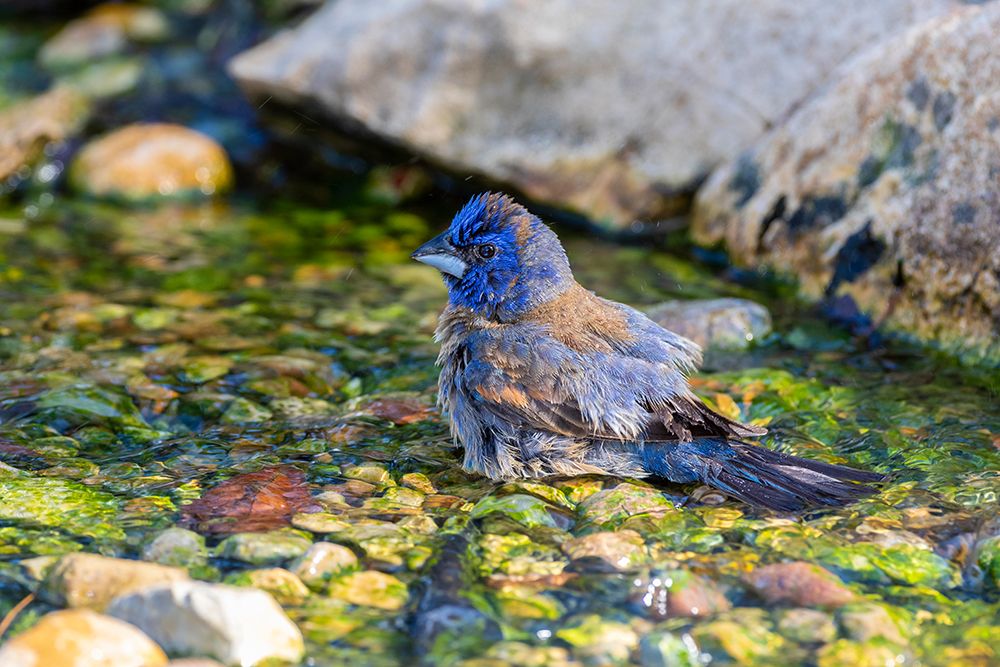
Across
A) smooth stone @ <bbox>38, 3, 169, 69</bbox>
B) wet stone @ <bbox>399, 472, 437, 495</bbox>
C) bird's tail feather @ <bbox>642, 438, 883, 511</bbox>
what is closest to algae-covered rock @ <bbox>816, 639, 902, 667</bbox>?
bird's tail feather @ <bbox>642, 438, 883, 511</bbox>

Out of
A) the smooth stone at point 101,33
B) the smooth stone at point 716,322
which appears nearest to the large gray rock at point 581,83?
the smooth stone at point 716,322

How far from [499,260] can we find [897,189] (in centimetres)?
260

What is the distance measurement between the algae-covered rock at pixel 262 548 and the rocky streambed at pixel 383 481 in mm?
11

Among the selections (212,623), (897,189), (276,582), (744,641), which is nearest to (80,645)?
(212,623)

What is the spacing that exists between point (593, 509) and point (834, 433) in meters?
1.33

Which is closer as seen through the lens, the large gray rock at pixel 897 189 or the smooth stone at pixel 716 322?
the large gray rock at pixel 897 189

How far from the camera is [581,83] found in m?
7.90

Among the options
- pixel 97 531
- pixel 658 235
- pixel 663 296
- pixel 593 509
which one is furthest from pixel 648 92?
pixel 97 531

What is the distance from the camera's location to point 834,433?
498 centimetres

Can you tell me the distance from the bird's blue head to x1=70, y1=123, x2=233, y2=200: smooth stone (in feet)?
14.4

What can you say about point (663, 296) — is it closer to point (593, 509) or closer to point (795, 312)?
point (795, 312)

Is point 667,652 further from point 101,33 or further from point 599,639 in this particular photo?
point 101,33

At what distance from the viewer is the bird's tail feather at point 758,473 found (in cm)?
421

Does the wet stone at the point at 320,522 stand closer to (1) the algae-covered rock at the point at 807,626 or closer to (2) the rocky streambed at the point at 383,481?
(2) the rocky streambed at the point at 383,481
